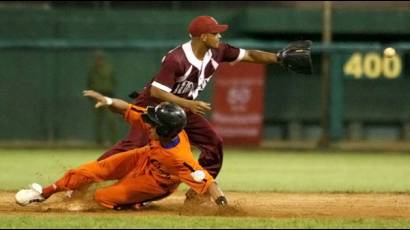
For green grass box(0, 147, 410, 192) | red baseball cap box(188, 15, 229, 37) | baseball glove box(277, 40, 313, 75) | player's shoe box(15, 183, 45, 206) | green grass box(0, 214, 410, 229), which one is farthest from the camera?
green grass box(0, 147, 410, 192)

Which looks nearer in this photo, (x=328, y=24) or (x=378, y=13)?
(x=328, y=24)

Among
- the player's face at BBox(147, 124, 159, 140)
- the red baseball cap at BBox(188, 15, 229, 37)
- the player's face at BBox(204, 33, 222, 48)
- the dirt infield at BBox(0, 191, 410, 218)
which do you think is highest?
the red baseball cap at BBox(188, 15, 229, 37)

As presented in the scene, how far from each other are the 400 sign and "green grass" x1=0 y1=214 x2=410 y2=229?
10816 millimetres

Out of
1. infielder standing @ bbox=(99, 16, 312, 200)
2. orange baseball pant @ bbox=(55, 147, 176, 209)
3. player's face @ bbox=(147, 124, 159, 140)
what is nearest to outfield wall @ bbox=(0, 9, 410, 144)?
infielder standing @ bbox=(99, 16, 312, 200)

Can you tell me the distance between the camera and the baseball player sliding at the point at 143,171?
7.72 m

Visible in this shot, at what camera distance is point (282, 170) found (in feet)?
42.0

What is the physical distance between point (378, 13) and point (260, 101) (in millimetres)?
3076

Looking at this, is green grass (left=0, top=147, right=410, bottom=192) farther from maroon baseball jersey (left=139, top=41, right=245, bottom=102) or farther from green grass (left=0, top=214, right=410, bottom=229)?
green grass (left=0, top=214, right=410, bottom=229)

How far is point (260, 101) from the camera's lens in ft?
56.6

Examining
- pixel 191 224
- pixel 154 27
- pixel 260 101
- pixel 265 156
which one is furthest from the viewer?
pixel 154 27

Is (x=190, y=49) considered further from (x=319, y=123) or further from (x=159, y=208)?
(x=319, y=123)

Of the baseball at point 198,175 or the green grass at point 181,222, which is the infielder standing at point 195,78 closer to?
the baseball at point 198,175

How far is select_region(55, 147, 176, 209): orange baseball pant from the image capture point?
7.90 metres

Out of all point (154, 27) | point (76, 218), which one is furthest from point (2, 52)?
point (76, 218)
